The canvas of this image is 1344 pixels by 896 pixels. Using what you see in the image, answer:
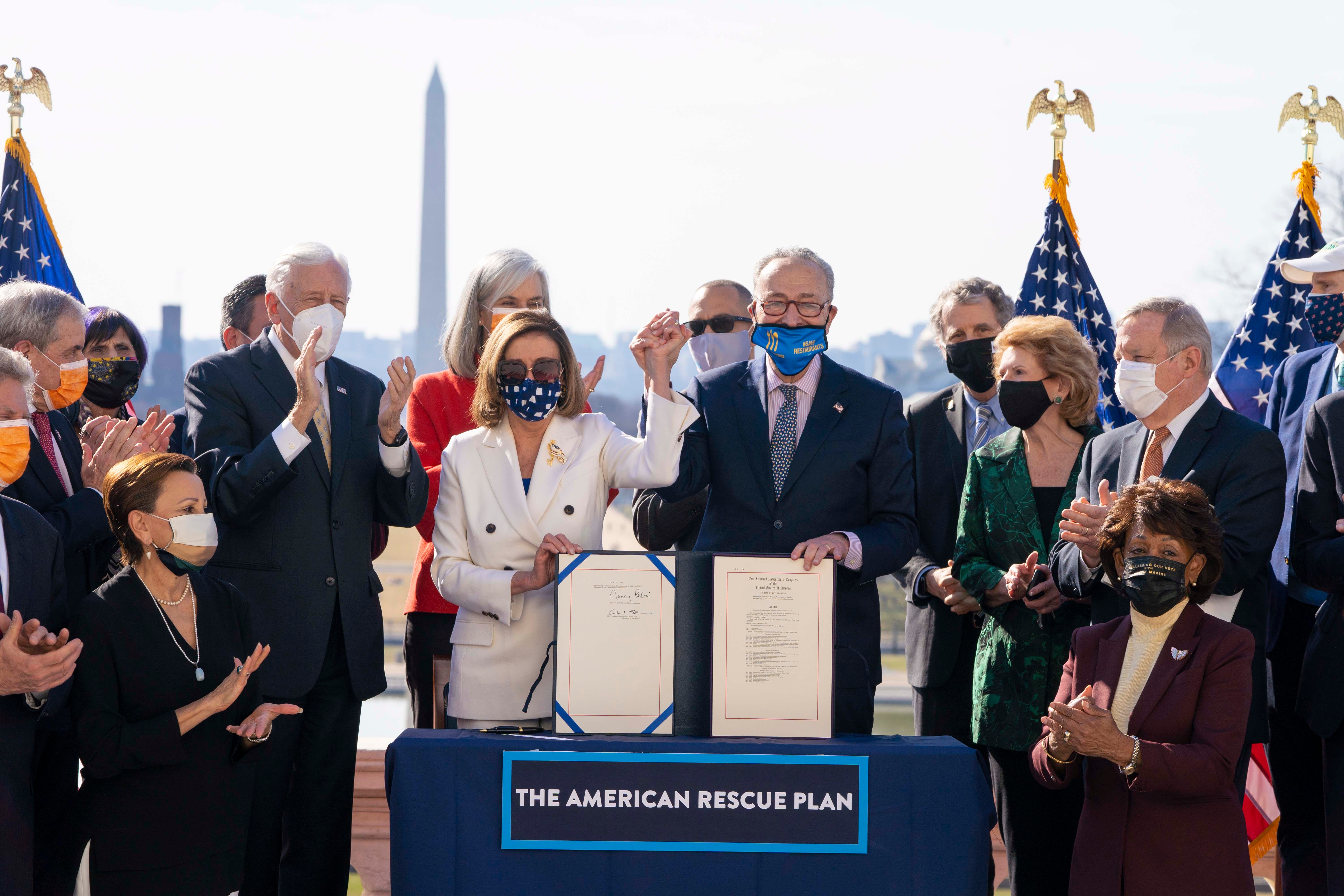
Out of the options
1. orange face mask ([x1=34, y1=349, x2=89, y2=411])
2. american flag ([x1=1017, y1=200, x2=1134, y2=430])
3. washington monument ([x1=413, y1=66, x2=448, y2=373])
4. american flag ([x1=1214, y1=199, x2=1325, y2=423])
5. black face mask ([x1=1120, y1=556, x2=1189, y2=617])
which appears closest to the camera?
black face mask ([x1=1120, y1=556, x2=1189, y2=617])

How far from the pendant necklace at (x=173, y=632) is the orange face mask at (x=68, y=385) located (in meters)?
1.09

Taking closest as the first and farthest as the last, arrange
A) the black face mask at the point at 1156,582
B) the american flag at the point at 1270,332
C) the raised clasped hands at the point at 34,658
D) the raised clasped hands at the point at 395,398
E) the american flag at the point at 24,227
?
1. the raised clasped hands at the point at 34,658
2. the black face mask at the point at 1156,582
3. the raised clasped hands at the point at 395,398
4. the american flag at the point at 1270,332
5. the american flag at the point at 24,227

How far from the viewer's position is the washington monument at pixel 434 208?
69.8 metres

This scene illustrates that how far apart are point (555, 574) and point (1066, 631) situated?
64.7 inches

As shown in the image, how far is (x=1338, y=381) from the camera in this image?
4.21 metres

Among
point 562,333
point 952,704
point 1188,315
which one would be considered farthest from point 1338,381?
point 562,333

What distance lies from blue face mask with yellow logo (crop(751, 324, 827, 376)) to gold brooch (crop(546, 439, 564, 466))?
2.07ft

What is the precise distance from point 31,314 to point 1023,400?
10.1ft

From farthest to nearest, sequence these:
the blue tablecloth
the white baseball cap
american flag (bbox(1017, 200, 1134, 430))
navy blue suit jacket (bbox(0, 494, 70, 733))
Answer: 1. american flag (bbox(1017, 200, 1134, 430))
2. the white baseball cap
3. navy blue suit jacket (bbox(0, 494, 70, 733))
4. the blue tablecloth

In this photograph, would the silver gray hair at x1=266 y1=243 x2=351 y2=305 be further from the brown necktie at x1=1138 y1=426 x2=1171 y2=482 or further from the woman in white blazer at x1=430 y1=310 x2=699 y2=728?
the brown necktie at x1=1138 y1=426 x2=1171 y2=482

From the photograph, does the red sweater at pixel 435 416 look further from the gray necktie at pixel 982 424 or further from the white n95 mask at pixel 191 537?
the gray necktie at pixel 982 424

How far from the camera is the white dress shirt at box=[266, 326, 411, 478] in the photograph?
367cm

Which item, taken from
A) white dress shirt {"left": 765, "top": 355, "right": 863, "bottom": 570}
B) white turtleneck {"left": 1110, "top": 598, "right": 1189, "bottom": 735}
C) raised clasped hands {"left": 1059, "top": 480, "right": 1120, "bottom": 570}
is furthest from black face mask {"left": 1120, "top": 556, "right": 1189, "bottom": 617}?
white dress shirt {"left": 765, "top": 355, "right": 863, "bottom": 570}

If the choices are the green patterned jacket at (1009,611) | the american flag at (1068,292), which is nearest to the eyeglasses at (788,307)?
the green patterned jacket at (1009,611)
